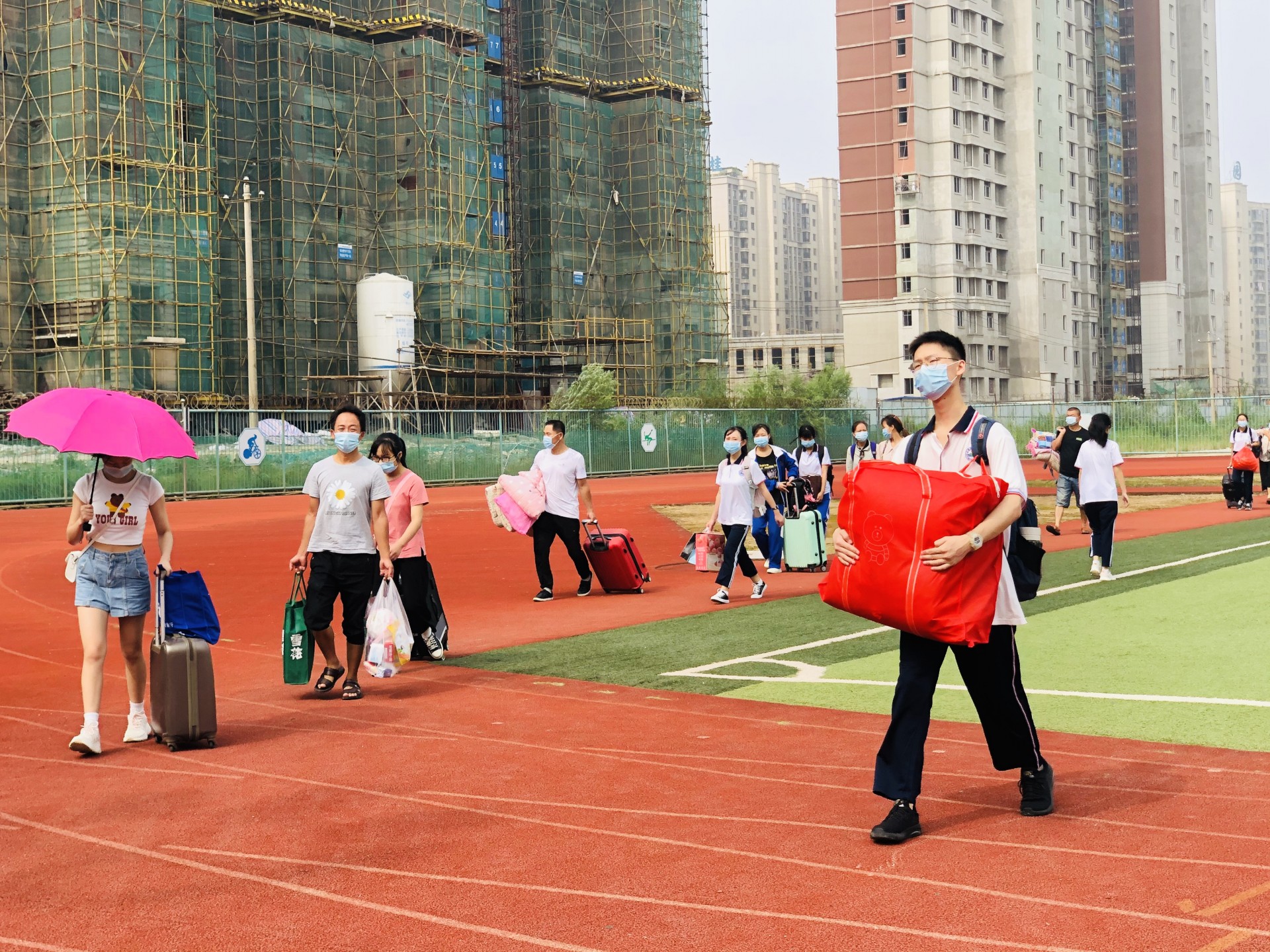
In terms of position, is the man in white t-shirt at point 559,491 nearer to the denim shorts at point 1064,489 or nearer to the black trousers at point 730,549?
the black trousers at point 730,549

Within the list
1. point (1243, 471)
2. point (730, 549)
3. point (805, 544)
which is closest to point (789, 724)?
point (730, 549)

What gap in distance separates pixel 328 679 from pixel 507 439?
119 feet

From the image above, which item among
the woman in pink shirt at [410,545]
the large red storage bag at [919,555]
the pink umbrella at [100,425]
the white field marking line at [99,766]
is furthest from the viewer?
the woman in pink shirt at [410,545]

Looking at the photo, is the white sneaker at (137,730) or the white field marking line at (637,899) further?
the white sneaker at (137,730)

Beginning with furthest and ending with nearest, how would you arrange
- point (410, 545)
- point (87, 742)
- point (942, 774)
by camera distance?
point (410, 545) < point (87, 742) < point (942, 774)

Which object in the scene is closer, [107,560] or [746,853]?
[746,853]

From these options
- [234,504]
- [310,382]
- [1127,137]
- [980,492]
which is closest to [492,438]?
[234,504]

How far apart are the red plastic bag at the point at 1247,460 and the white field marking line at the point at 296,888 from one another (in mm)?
23905

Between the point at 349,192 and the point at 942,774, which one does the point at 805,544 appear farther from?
the point at 349,192

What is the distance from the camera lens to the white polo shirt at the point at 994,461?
18.8 feet

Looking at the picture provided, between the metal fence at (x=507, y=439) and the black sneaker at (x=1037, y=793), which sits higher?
the metal fence at (x=507, y=439)

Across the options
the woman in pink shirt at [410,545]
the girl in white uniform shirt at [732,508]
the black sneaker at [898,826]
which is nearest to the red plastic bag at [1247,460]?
the girl in white uniform shirt at [732,508]

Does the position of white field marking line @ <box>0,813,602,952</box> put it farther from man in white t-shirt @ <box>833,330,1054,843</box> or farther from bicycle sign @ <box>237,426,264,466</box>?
bicycle sign @ <box>237,426,264,466</box>

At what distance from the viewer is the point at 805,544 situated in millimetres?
17641
